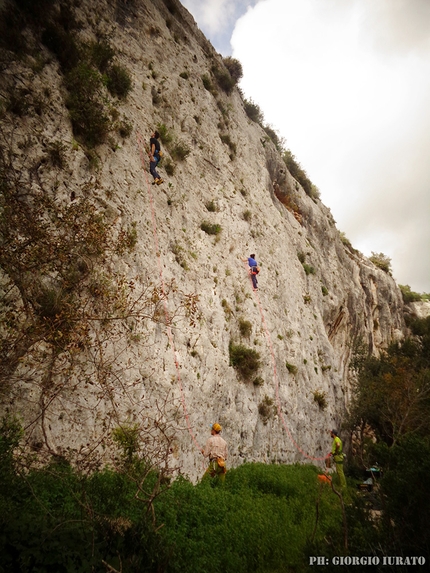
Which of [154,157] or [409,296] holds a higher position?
[409,296]

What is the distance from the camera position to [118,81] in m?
11.9

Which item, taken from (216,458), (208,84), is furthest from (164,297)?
(208,84)

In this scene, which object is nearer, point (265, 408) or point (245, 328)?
point (265, 408)

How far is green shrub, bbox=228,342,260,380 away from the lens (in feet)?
39.3

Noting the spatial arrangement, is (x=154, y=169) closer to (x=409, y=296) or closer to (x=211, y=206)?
(x=211, y=206)

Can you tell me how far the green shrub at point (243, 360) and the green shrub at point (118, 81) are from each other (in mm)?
10706

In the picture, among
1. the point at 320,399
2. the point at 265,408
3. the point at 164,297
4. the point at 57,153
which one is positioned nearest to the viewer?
the point at 57,153

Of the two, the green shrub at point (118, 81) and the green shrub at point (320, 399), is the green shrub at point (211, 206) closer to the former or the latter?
the green shrub at point (118, 81)

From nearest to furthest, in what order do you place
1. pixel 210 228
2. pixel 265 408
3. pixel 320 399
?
pixel 265 408 < pixel 210 228 < pixel 320 399

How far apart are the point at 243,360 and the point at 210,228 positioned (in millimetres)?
Result: 6059

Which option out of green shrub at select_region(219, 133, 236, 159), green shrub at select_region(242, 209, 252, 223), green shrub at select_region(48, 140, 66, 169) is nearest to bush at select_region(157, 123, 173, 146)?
green shrub at select_region(242, 209, 252, 223)

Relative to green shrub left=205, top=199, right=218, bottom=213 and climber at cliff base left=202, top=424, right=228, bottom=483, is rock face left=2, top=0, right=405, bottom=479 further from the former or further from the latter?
climber at cliff base left=202, top=424, right=228, bottom=483

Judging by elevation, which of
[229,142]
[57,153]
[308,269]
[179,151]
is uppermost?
[229,142]

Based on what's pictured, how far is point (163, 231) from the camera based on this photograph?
1134cm
